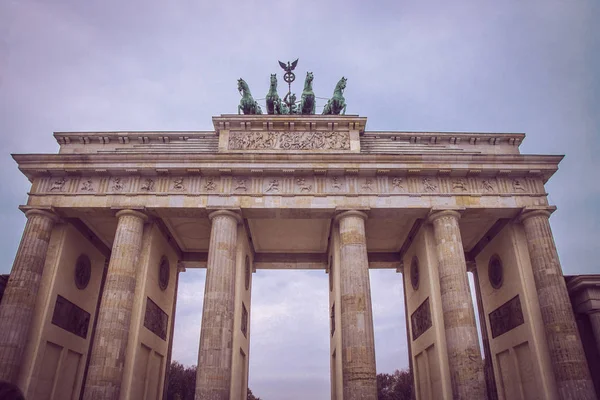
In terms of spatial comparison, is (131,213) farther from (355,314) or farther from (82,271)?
(355,314)

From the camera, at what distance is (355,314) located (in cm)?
1778

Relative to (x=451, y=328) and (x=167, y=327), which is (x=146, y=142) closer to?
(x=167, y=327)

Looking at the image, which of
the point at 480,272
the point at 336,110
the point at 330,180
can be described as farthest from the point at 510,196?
the point at 336,110

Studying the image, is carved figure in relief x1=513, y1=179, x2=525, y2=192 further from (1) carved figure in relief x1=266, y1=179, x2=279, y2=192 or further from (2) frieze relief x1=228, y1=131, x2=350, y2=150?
(1) carved figure in relief x1=266, y1=179, x2=279, y2=192

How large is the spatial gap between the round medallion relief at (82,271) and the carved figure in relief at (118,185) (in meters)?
4.75

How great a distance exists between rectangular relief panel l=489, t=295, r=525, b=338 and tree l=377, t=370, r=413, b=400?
35.3 meters

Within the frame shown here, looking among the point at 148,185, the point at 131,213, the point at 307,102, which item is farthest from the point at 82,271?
the point at 307,102

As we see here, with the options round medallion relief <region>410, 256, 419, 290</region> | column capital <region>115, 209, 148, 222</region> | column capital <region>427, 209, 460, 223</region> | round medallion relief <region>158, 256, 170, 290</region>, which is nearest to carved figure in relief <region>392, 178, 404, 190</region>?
column capital <region>427, 209, 460, 223</region>

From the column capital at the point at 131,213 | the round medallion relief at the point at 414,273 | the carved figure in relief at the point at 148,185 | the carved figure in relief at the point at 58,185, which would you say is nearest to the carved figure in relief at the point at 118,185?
the carved figure in relief at the point at 148,185

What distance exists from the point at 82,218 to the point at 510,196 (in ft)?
69.5

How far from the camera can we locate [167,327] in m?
24.0

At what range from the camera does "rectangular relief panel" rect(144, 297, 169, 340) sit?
20.8 meters

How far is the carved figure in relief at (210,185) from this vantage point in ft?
66.7

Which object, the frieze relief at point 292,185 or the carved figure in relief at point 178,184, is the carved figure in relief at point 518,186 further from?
the carved figure in relief at point 178,184
